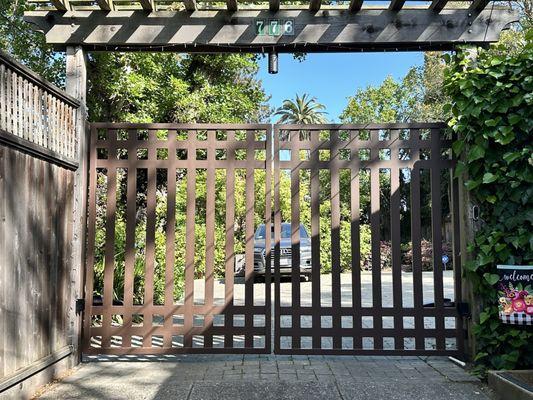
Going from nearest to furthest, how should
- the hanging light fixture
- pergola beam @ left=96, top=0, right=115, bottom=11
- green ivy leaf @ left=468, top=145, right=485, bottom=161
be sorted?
1. green ivy leaf @ left=468, top=145, right=485, bottom=161
2. pergola beam @ left=96, top=0, right=115, bottom=11
3. the hanging light fixture

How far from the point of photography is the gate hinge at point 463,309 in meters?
4.09

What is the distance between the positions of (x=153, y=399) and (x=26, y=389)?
909 millimetres

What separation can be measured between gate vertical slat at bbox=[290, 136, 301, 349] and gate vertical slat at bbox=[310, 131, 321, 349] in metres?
0.14

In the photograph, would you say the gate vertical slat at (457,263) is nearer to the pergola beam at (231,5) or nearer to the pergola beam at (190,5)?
the pergola beam at (231,5)

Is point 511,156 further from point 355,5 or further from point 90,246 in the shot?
point 90,246

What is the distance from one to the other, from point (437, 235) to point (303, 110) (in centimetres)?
2490

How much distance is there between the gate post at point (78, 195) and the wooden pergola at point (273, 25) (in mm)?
235

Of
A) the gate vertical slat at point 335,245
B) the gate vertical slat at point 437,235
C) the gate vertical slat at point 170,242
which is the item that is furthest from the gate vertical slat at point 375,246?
the gate vertical slat at point 170,242

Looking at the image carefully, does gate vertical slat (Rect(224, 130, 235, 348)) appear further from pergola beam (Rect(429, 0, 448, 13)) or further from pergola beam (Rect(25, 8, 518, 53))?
pergola beam (Rect(429, 0, 448, 13))

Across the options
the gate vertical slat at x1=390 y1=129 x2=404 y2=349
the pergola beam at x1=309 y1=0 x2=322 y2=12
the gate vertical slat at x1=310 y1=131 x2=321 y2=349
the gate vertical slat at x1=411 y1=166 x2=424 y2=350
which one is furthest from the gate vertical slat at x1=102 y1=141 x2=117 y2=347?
the gate vertical slat at x1=411 y1=166 x2=424 y2=350

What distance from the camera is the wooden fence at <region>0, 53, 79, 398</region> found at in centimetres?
299

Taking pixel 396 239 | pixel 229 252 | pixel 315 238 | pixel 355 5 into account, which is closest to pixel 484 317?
pixel 396 239

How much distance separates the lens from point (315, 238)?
169 inches

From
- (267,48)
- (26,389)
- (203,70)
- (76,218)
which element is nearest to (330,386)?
(26,389)
